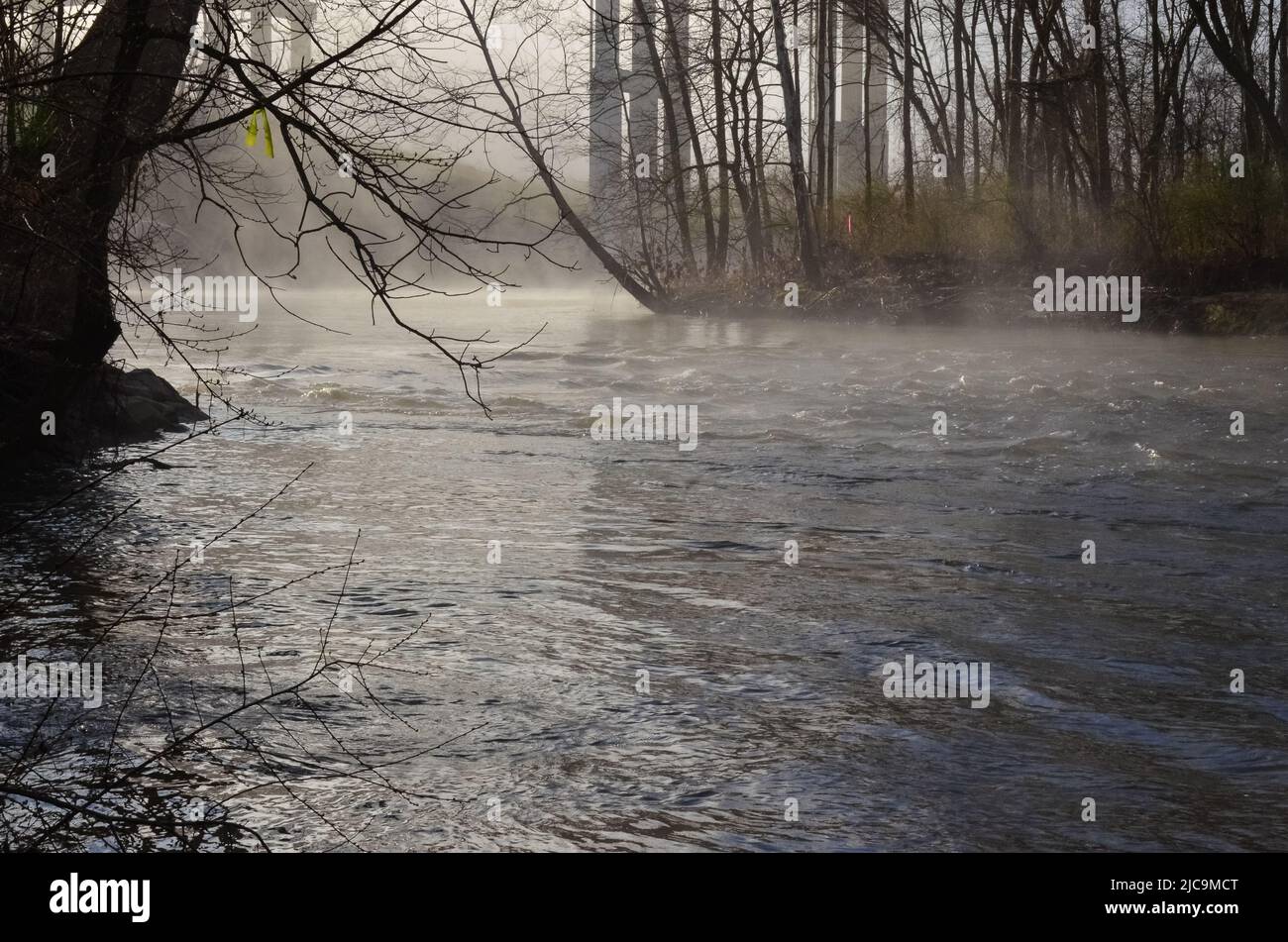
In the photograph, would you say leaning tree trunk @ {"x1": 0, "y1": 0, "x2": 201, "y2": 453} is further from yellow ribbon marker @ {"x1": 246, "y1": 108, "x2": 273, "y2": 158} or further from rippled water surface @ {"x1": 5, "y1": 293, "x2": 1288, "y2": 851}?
→ rippled water surface @ {"x1": 5, "y1": 293, "x2": 1288, "y2": 851}

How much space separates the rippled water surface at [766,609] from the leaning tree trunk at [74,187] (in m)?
0.84

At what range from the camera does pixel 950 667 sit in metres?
4.62

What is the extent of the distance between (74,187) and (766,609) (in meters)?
2.82

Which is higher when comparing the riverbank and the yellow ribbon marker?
the yellow ribbon marker

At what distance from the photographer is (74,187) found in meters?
4.81

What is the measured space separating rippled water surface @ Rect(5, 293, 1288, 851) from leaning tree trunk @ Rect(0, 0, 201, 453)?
2.75ft

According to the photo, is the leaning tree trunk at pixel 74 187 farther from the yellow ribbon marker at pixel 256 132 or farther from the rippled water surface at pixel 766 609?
the rippled water surface at pixel 766 609

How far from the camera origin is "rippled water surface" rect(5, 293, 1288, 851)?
3508 millimetres

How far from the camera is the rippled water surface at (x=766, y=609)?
3.51 m

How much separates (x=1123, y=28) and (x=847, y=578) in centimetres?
1952

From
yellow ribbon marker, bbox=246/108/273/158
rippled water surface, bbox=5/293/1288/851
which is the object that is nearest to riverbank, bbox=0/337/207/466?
rippled water surface, bbox=5/293/1288/851

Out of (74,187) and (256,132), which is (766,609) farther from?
(74,187)
